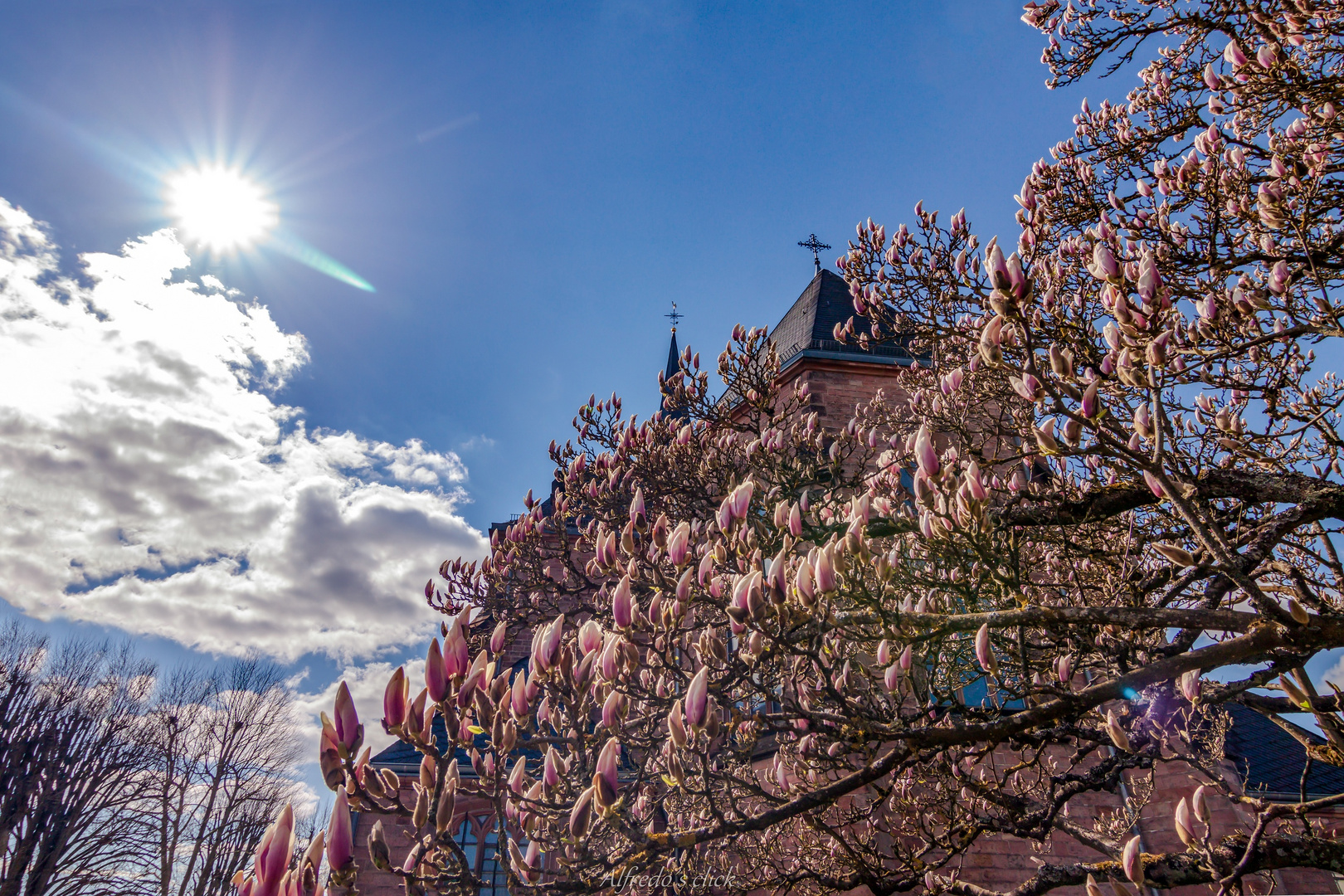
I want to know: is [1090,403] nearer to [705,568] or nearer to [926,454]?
[926,454]

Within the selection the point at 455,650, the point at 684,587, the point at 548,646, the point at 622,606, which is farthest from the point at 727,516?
the point at 455,650

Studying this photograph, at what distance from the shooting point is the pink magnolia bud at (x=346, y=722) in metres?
2.13

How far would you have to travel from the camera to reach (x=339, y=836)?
77.7 inches

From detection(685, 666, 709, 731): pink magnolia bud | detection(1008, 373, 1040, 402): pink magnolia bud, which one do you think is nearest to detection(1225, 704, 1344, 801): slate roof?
detection(1008, 373, 1040, 402): pink magnolia bud

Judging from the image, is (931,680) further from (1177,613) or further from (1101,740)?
(1101,740)

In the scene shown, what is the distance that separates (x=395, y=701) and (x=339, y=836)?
41 centimetres

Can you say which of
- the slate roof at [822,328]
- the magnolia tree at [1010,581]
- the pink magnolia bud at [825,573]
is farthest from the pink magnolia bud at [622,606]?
the slate roof at [822,328]

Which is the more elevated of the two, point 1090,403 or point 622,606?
point 1090,403

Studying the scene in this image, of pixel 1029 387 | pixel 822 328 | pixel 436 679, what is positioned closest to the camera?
pixel 436 679

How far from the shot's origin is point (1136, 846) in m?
3.38

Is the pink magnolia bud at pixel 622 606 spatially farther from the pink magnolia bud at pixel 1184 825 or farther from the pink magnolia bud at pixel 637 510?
the pink magnolia bud at pixel 1184 825

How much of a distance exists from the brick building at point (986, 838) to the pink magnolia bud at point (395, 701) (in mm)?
5980

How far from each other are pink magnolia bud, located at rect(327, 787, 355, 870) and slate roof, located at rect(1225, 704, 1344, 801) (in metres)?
12.3

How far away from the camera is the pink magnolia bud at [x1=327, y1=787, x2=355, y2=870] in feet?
6.35
